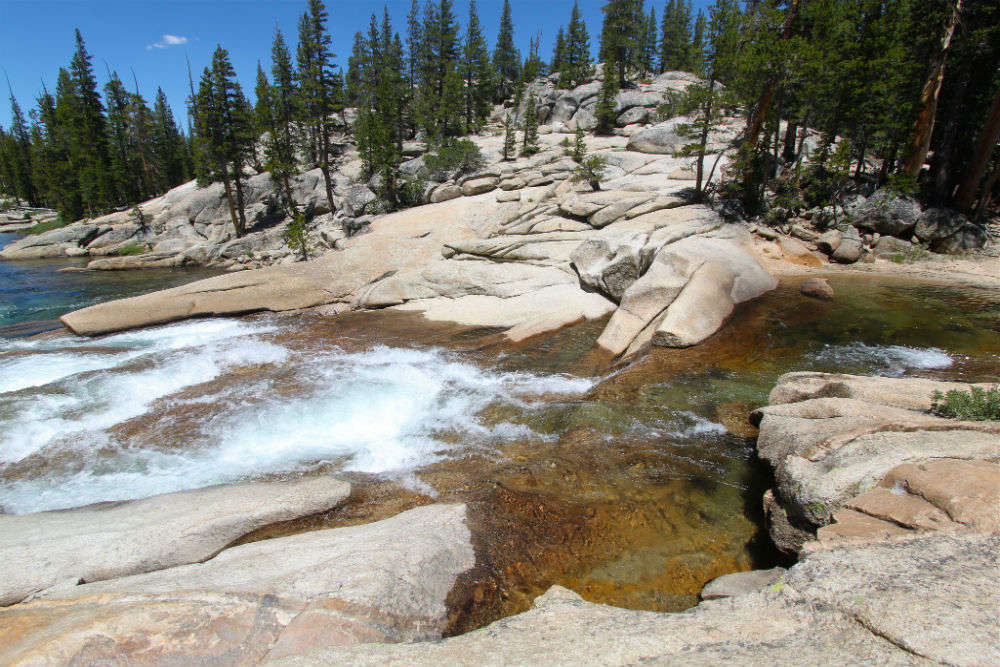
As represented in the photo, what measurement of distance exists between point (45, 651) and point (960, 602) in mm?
5491

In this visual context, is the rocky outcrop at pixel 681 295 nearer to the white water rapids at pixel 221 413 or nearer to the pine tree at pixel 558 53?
the white water rapids at pixel 221 413

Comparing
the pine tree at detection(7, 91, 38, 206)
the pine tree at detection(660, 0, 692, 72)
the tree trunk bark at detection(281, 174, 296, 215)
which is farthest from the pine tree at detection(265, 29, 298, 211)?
the pine tree at detection(660, 0, 692, 72)

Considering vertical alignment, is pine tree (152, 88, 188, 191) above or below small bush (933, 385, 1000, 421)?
above

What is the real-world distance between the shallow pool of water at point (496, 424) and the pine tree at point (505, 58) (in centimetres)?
6435

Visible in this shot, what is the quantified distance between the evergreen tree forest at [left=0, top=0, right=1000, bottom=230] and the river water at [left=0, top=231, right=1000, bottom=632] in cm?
1020

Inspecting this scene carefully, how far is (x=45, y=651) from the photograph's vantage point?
266 cm

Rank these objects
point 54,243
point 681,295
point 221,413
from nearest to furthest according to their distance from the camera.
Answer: point 221,413 → point 681,295 → point 54,243

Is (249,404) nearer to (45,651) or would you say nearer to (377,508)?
(377,508)

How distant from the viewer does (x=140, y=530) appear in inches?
190

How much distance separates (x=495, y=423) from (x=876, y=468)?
5330 millimetres

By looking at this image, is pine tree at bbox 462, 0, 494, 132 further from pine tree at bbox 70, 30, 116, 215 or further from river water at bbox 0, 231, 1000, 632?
river water at bbox 0, 231, 1000, 632

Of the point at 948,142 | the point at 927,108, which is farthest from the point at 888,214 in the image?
the point at 927,108

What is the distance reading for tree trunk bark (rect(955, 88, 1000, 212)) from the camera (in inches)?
676

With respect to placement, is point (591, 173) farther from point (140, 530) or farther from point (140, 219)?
point (140, 219)
